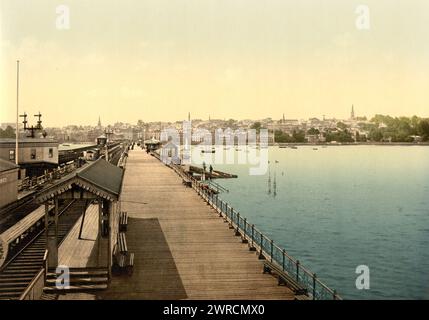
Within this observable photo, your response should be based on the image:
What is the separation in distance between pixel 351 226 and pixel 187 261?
33.9 meters

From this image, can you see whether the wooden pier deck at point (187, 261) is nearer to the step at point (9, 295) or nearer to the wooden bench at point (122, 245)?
the wooden bench at point (122, 245)

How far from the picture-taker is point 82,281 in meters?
13.2

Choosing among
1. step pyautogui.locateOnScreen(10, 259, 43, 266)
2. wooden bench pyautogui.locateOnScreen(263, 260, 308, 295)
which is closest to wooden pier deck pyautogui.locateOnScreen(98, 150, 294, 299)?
wooden bench pyautogui.locateOnScreen(263, 260, 308, 295)

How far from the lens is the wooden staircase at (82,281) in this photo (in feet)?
42.4

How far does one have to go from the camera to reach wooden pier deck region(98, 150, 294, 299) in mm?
12922

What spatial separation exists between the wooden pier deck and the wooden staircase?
36cm

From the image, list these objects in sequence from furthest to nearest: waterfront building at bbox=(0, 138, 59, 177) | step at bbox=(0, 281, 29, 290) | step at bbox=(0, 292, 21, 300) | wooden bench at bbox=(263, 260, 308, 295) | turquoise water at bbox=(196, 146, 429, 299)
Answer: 1. waterfront building at bbox=(0, 138, 59, 177)
2. turquoise water at bbox=(196, 146, 429, 299)
3. step at bbox=(0, 281, 29, 290)
4. step at bbox=(0, 292, 21, 300)
5. wooden bench at bbox=(263, 260, 308, 295)

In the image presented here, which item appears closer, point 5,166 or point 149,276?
point 149,276

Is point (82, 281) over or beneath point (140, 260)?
over

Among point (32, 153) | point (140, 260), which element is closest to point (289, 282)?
point (140, 260)

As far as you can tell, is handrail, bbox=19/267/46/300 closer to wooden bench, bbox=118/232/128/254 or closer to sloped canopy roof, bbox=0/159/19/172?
wooden bench, bbox=118/232/128/254

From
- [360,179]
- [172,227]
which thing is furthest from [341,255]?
[360,179]

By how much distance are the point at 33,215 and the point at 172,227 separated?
823 centimetres

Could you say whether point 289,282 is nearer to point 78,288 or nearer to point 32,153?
point 78,288
